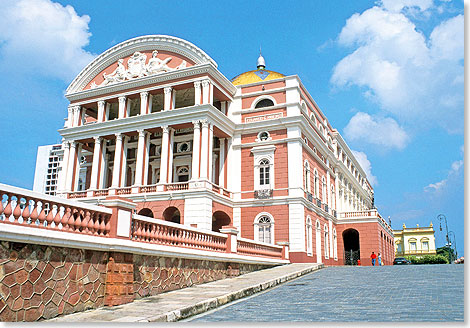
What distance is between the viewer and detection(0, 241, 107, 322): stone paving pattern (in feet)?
23.9

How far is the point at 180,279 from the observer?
1201 cm

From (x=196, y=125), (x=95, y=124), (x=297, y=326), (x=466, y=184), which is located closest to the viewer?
(x=297, y=326)

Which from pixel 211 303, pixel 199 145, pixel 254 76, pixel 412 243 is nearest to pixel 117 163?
pixel 199 145

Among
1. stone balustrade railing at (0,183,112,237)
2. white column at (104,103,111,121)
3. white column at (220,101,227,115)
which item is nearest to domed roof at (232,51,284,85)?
white column at (220,101,227,115)

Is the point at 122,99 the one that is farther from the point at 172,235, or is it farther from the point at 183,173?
the point at 172,235

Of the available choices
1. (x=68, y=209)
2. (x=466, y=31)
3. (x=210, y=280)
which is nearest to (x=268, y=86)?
(x=210, y=280)

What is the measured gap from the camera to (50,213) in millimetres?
8180

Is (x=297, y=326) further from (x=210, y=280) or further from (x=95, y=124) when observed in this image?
(x=95, y=124)

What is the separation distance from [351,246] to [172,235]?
85.6ft

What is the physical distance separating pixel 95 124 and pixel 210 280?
15714 mm

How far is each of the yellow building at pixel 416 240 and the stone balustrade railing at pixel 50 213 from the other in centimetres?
6008

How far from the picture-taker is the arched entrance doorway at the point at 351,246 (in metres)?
32.7

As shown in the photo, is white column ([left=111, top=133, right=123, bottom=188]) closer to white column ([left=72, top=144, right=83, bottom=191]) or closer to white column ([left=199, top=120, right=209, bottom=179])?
white column ([left=72, top=144, right=83, bottom=191])

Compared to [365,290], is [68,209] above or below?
above
